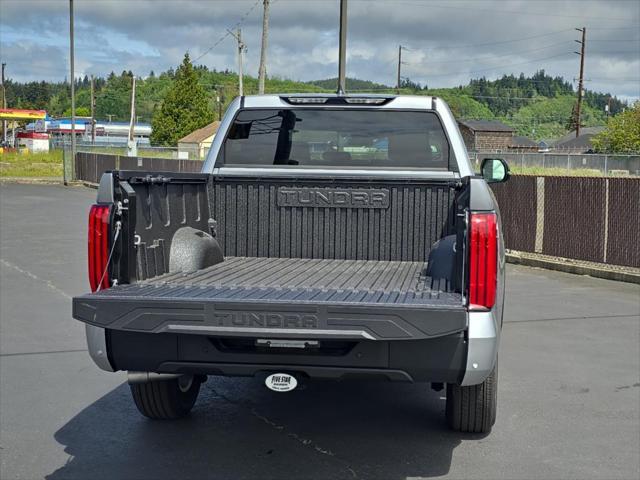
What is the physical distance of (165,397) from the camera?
17.3 ft

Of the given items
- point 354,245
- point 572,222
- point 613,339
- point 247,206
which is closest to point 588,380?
point 613,339

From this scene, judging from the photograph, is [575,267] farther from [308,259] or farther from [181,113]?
[181,113]

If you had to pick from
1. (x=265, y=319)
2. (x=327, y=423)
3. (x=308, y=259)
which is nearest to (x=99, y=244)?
(x=265, y=319)

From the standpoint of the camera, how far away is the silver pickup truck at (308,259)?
3850 mm

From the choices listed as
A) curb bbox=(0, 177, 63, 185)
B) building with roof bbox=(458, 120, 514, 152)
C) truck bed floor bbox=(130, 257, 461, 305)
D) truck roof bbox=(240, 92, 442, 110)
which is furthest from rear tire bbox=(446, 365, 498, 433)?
building with roof bbox=(458, 120, 514, 152)

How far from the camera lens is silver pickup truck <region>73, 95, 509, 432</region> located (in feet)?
12.6

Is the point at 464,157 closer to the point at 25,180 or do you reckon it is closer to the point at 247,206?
the point at 247,206

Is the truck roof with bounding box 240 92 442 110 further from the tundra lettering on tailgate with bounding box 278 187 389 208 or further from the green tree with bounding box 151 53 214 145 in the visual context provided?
the green tree with bounding box 151 53 214 145

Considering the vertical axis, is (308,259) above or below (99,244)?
below

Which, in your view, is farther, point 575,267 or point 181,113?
point 181,113

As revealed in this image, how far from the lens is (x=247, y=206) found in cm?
563

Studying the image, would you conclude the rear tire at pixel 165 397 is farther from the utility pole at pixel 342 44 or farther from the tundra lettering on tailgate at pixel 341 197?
the utility pole at pixel 342 44

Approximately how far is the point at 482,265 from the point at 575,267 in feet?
31.7

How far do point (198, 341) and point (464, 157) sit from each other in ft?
8.50
